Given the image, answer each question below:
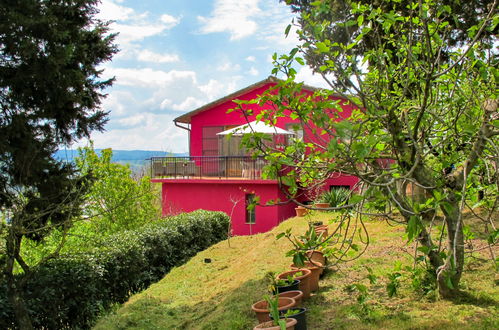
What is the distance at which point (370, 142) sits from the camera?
10.7 ft

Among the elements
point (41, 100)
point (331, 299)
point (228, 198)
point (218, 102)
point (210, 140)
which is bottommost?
point (331, 299)

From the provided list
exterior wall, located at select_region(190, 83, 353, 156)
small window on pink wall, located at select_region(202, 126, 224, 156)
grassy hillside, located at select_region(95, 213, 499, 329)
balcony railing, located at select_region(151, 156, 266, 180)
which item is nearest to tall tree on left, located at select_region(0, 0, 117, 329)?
grassy hillside, located at select_region(95, 213, 499, 329)

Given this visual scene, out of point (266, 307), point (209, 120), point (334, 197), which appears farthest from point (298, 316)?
→ point (209, 120)

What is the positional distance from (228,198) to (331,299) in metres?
14.4

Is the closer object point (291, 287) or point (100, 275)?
Answer: point (291, 287)

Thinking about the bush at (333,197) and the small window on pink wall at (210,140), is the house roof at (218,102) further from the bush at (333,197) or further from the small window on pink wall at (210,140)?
the bush at (333,197)

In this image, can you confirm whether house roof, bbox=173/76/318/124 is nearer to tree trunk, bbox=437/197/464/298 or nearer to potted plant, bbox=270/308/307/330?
tree trunk, bbox=437/197/464/298

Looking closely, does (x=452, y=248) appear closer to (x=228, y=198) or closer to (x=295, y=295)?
(x=295, y=295)

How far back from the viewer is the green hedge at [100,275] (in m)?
7.13

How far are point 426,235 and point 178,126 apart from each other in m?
21.5

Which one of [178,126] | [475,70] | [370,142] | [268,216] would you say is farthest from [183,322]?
[178,126]

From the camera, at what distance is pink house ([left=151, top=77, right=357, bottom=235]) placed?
64.2ft

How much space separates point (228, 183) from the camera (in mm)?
20141

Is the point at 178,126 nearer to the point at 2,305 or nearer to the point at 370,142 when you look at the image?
the point at 2,305
